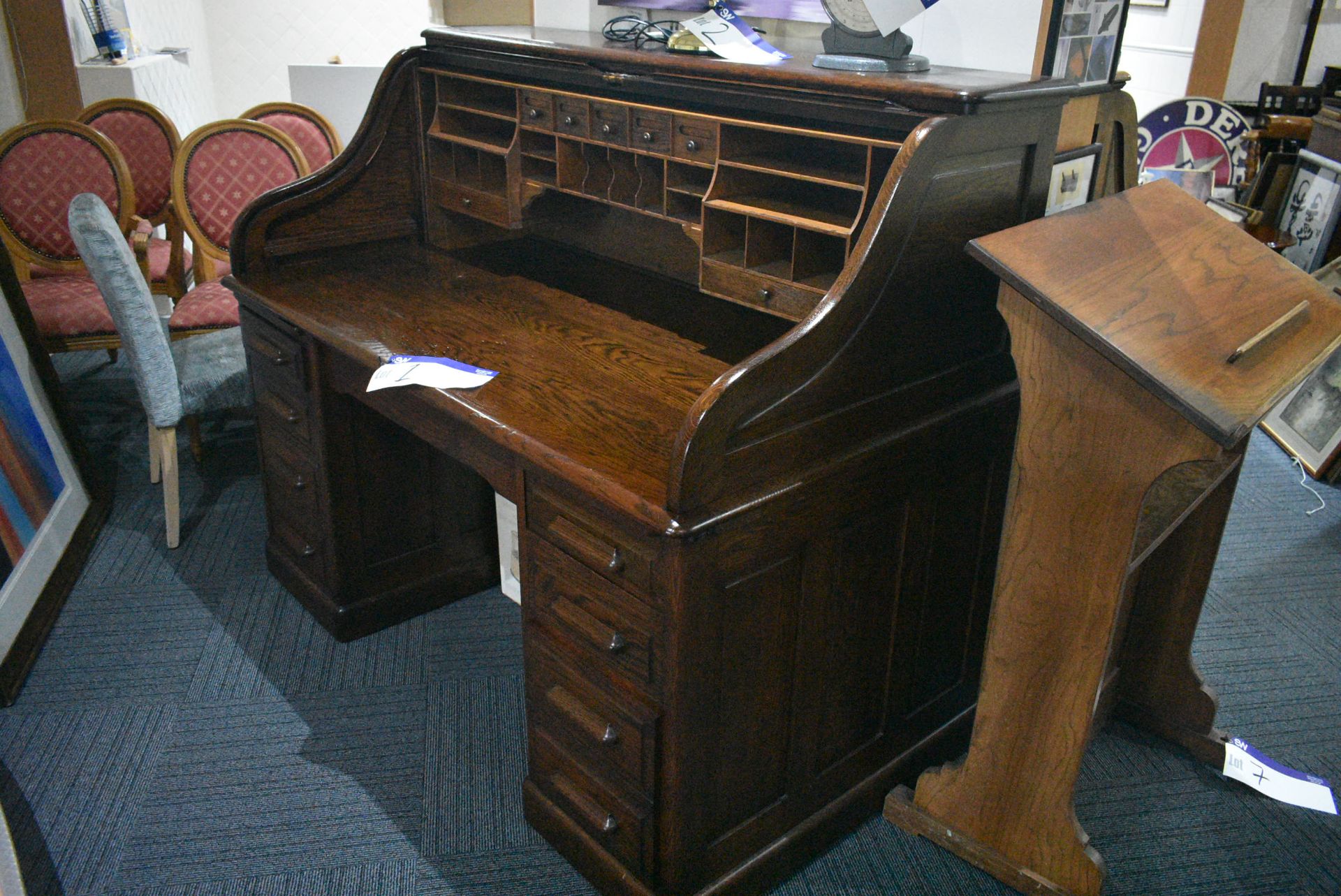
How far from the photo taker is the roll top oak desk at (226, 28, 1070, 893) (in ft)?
5.28

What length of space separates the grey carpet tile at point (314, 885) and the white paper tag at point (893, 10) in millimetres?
1733

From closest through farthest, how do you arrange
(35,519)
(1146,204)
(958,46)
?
1. (1146,204)
2. (958,46)
3. (35,519)

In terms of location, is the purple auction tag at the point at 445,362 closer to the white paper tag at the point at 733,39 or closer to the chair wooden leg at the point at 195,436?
the white paper tag at the point at 733,39

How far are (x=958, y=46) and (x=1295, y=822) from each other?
1685 mm

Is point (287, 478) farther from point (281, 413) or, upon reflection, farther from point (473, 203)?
point (473, 203)

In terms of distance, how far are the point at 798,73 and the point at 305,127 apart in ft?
10.5

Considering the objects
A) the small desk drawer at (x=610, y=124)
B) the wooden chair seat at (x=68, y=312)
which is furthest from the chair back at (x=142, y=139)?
the small desk drawer at (x=610, y=124)

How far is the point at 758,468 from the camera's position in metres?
1.59

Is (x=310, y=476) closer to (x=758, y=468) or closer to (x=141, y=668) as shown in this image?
(x=141, y=668)

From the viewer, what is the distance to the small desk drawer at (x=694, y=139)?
1.86m

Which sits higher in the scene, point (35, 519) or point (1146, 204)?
point (1146, 204)

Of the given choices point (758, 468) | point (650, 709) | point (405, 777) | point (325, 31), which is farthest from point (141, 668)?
point (325, 31)

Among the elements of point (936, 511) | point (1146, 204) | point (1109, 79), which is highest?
point (1109, 79)

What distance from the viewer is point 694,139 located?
1.89 metres
